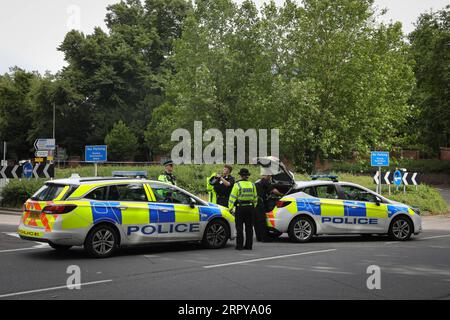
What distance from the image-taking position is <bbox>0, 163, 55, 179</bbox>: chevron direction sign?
71.8 feet

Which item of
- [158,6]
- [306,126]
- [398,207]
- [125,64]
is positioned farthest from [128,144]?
[398,207]

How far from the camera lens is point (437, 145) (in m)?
49.8

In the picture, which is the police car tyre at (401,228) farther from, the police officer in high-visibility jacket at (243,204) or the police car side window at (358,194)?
the police officer in high-visibility jacket at (243,204)

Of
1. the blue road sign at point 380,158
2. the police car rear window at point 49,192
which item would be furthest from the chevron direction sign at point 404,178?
the police car rear window at point 49,192

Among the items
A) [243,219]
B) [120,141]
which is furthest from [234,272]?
[120,141]

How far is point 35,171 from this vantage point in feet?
72.7

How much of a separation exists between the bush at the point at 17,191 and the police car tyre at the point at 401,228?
574 inches

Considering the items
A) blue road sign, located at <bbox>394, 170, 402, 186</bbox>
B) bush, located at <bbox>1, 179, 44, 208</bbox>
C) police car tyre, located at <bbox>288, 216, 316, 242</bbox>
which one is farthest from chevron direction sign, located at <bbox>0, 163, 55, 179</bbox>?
blue road sign, located at <bbox>394, 170, 402, 186</bbox>

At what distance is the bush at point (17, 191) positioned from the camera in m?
22.0

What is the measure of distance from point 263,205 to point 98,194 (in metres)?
4.24

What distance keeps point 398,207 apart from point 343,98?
17.8 metres

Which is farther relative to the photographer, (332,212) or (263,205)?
(332,212)

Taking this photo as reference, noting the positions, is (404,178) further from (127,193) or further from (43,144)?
(43,144)

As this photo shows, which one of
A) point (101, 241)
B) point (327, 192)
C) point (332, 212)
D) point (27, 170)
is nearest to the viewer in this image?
point (101, 241)
